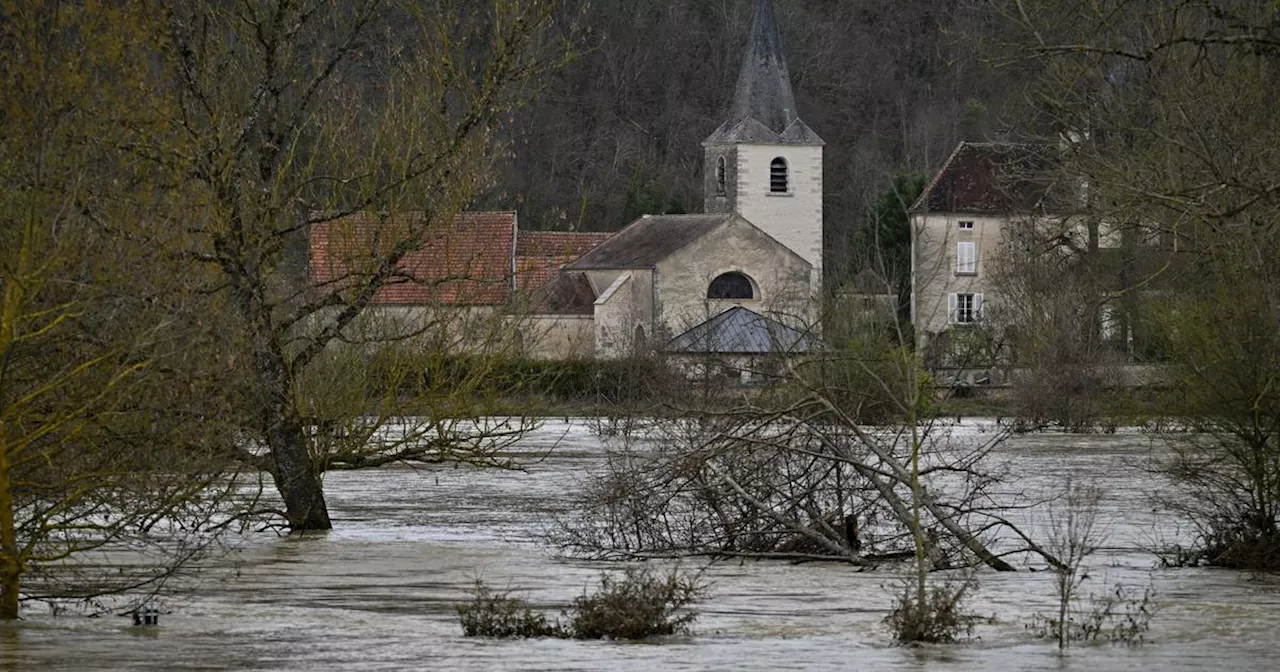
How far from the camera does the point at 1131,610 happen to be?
17562 mm

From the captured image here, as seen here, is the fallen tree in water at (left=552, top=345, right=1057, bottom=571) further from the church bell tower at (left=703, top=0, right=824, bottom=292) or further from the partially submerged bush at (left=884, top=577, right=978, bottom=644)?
the church bell tower at (left=703, top=0, right=824, bottom=292)

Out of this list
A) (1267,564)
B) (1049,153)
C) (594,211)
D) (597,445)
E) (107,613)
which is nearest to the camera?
(107,613)

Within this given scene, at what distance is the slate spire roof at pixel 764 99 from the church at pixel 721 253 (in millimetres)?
38

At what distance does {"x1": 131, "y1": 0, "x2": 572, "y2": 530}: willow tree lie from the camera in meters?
22.8

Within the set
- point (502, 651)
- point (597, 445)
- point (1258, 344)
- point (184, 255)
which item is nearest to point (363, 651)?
point (502, 651)

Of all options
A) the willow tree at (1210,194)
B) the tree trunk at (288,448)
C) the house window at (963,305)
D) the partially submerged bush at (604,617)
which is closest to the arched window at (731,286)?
the house window at (963,305)

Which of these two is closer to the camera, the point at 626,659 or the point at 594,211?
the point at 626,659

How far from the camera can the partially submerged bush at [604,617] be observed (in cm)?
1571

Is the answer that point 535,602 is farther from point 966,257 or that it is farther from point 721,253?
point 966,257

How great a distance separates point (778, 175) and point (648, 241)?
864 centimetres

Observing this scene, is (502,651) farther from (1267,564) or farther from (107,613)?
(1267,564)

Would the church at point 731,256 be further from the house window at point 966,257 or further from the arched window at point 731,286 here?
the house window at point 966,257

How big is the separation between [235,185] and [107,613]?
6760mm

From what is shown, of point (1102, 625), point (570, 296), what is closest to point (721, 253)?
point (570, 296)
